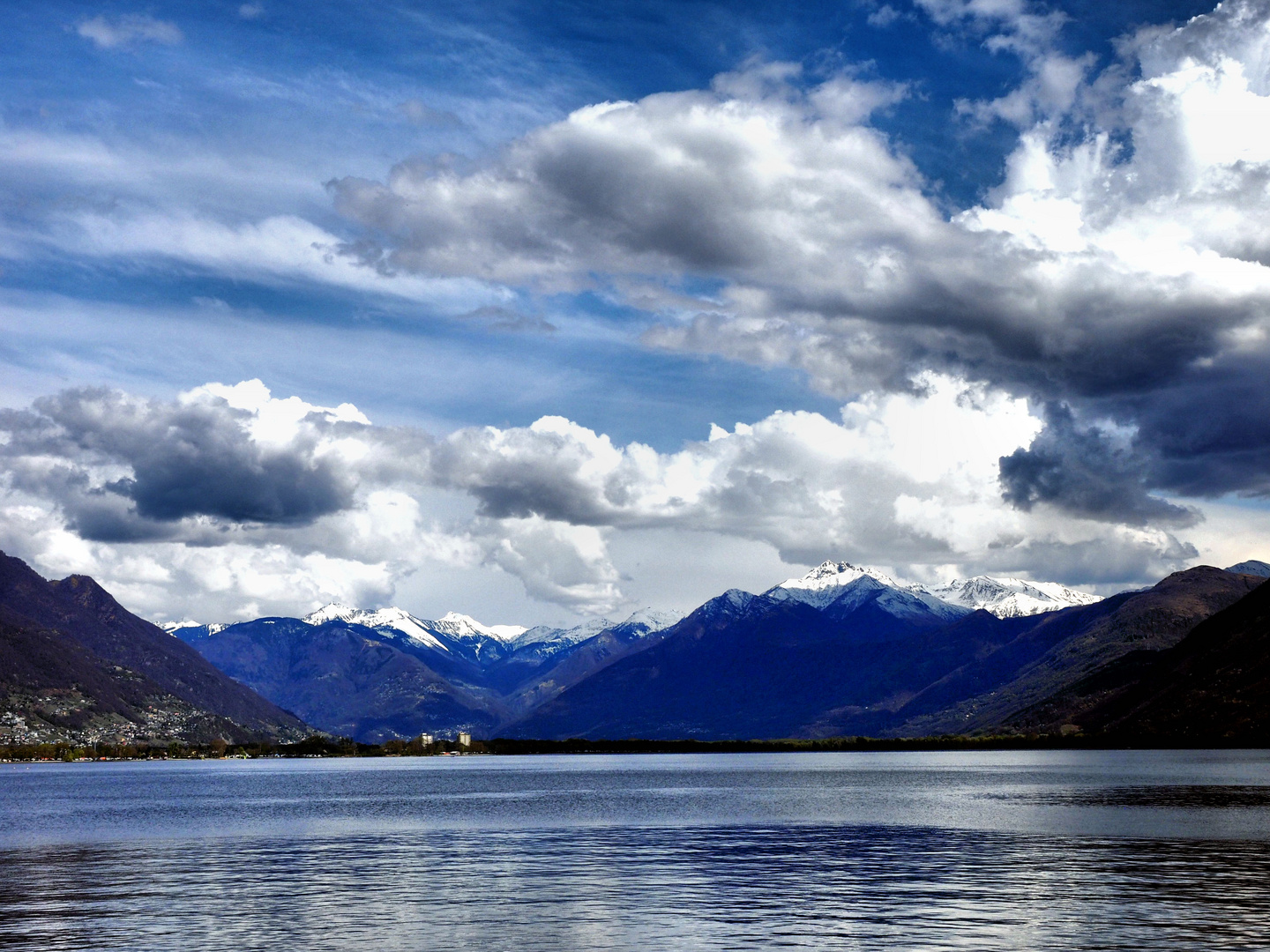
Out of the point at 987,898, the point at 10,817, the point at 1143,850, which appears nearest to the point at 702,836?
the point at 1143,850

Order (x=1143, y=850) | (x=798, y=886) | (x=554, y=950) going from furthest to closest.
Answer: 1. (x=1143, y=850)
2. (x=798, y=886)
3. (x=554, y=950)

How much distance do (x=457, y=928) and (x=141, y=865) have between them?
5276 cm

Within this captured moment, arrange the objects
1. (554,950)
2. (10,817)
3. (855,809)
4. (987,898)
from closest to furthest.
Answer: (554,950) < (987,898) < (855,809) < (10,817)

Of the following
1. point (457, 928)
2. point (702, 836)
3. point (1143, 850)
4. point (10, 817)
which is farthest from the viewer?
point (10, 817)

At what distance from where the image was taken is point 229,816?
603ft

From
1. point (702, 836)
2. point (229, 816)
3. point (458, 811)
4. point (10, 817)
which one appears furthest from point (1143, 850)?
point (10, 817)

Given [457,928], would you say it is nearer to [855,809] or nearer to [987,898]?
[987,898]

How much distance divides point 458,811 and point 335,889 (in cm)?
9682

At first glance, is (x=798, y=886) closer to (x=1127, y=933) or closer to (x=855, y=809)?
(x=1127, y=933)

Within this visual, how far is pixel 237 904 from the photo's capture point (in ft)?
269

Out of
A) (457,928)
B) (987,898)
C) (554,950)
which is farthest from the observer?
(987,898)

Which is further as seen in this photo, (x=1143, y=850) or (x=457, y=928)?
(x=1143, y=850)

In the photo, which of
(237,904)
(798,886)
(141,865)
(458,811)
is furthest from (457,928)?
(458,811)

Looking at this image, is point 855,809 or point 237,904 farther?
point 855,809
